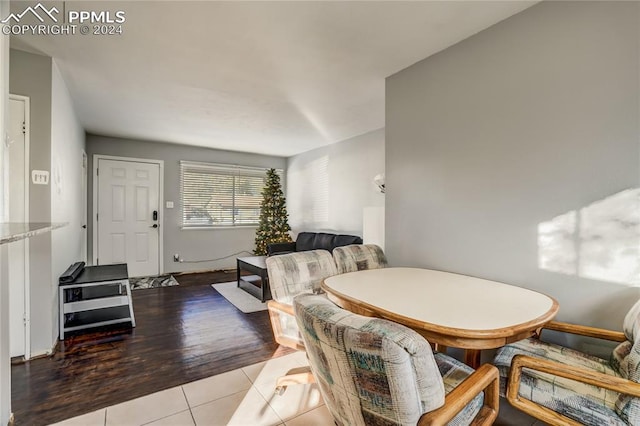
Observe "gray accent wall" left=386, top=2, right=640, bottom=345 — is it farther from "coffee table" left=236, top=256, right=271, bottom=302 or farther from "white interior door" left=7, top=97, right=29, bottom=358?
"white interior door" left=7, top=97, right=29, bottom=358

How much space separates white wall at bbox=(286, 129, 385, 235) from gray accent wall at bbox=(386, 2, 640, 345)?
6.38 ft

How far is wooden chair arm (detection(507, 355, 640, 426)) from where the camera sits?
1.07m

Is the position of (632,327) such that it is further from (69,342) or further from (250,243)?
(250,243)

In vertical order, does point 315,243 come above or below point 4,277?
below

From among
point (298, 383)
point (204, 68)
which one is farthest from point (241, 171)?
point (298, 383)

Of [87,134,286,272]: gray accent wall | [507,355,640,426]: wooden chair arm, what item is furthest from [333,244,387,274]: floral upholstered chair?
[87,134,286,272]: gray accent wall

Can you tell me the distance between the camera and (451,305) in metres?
1.45

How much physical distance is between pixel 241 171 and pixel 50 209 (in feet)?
12.5

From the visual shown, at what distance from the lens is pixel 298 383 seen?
193cm

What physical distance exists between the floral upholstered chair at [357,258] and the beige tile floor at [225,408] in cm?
85

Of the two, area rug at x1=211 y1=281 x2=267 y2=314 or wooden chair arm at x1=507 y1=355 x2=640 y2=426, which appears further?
area rug at x1=211 y1=281 x2=267 y2=314

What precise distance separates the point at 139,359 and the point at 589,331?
2968 mm

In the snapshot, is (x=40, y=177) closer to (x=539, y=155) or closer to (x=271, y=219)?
(x=539, y=155)

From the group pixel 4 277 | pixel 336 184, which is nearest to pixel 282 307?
pixel 4 277
